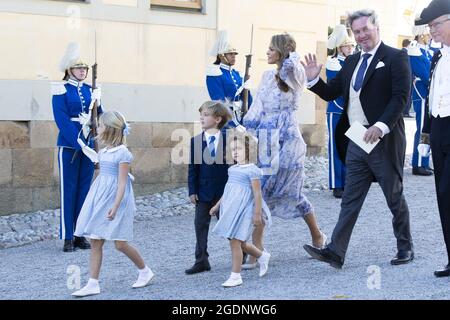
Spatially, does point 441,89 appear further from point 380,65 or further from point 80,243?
point 80,243

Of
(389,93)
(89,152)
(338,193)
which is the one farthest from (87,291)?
(338,193)

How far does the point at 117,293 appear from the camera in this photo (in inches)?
236

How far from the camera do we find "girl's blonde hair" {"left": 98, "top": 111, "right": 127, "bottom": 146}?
6113 millimetres

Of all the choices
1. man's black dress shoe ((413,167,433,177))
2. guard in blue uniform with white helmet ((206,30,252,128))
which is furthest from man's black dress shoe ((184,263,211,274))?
man's black dress shoe ((413,167,433,177))

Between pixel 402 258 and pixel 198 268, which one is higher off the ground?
pixel 402 258

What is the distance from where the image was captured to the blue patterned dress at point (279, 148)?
22.4ft

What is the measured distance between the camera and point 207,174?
21.4 ft

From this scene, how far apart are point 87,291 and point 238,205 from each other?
1150 mm

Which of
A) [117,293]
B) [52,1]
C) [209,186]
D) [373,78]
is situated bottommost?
[117,293]

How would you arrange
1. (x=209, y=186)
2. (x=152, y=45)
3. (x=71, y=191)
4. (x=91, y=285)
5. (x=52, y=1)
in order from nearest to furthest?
(x=91, y=285) → (x=209, y=186) → (x=71, y=191) → (x=52, y=1) → (x=152, y=45)

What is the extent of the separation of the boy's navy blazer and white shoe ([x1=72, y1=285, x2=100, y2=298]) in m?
1.03

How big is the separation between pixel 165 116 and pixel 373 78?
16.6ft


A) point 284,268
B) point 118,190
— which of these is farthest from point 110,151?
point 284,268
